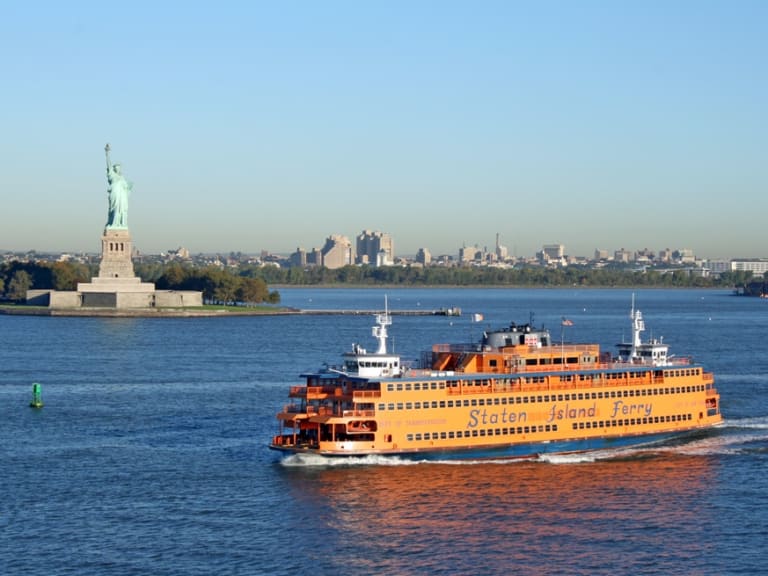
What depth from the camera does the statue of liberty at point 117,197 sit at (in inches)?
5645

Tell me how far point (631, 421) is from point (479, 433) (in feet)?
25.2

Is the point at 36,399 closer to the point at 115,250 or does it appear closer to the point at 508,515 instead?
the point at 508,515

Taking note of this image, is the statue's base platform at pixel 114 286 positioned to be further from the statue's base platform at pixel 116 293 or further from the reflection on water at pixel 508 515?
the reflection on water at pixel 508 515

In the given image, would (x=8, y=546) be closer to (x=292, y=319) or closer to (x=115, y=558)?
(x=115, y=558)

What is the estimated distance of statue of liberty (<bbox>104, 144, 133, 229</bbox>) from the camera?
143375 millimetres

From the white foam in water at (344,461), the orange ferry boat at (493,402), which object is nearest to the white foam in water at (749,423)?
the orange ferry boat at (493,402)

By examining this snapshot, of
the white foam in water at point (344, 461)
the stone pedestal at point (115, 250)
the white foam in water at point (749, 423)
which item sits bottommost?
the white foam in water at point (344, 461)

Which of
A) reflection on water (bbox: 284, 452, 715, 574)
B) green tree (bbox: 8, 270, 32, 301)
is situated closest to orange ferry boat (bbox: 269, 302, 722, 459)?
reflection on water (bbox: 284, 452, 715, 574)

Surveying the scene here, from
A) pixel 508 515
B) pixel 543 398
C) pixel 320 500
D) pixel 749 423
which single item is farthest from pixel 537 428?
pixel 749 423

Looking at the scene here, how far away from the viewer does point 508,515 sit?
41188 mm

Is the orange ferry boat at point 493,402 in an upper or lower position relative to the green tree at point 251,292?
lower

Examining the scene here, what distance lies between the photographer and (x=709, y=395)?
5659cm

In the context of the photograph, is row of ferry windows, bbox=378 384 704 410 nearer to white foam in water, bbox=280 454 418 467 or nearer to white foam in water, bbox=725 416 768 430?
white foam in water, bbox=280 454 418 467

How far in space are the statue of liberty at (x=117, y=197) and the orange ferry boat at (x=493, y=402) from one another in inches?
3679
